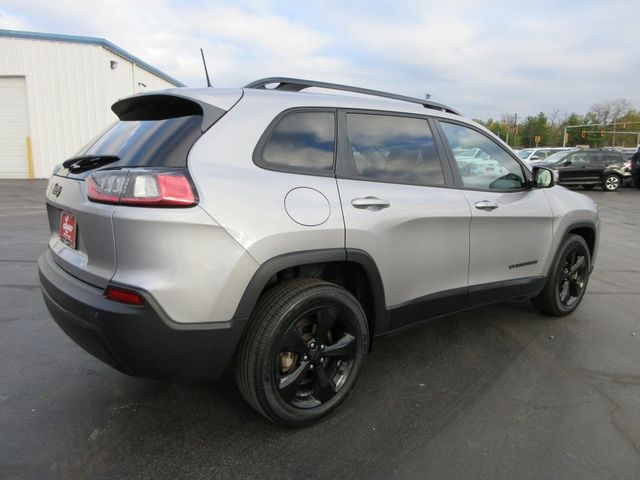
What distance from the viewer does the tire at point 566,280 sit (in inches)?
165

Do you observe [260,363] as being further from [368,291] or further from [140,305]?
[368,291]

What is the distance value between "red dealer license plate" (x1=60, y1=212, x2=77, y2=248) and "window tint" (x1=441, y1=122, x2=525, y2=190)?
244 centimetres

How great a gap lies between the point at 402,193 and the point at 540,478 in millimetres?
1651

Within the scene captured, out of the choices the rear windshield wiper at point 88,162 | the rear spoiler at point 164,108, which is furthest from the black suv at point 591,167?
the rear windshield wiper at point 88,162

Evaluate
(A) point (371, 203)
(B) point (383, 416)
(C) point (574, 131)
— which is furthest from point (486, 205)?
(C) point (574, 131)

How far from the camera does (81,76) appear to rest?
58.4 feet

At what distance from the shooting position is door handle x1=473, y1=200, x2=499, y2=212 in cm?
336

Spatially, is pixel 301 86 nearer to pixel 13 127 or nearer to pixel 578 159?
pixel 13 127

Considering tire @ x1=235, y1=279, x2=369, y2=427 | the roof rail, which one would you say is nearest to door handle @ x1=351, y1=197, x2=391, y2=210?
tire @ x1=235, y1=279, x2=369, y2=427

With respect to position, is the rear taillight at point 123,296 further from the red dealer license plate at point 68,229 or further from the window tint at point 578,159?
the window tint at point 578,159

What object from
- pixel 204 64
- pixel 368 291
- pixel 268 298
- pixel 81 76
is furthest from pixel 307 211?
pixel 81 76

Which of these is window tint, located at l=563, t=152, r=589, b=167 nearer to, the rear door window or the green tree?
the rear door window

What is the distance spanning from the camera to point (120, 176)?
85.5 inches

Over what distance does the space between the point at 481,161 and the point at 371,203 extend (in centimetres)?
140
